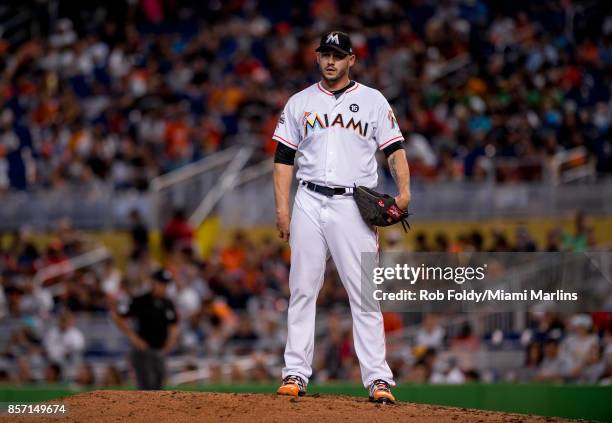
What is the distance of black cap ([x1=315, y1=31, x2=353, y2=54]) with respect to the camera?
27.9ft

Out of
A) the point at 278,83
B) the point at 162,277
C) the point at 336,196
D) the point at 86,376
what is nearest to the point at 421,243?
the point at 162,277

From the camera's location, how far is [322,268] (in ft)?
28.3

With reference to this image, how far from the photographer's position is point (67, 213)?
62.7 ft

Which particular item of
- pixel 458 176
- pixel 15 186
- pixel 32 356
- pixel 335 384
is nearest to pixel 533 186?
pixel 458 176

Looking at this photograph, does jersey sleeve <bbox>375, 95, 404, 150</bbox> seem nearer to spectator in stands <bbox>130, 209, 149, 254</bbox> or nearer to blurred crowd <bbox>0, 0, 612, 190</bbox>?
blurred crowd <bbox>0, 0, 612, 190</bbox>

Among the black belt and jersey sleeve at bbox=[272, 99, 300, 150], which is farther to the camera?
jersey sleeve at bbox=[272, 99, 300, 150]

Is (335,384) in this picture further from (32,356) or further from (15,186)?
(15,186)

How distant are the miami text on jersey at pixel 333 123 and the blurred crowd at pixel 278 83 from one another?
9.07 meters

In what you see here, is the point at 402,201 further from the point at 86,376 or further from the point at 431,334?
the point at 86,376

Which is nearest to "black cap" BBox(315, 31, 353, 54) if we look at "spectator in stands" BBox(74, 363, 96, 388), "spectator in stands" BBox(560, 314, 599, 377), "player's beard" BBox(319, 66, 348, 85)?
"player's beard" BBox(319, 66, 348, 85)

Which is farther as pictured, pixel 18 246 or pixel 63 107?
pixel 63 107

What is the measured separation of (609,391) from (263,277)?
5.39 meters

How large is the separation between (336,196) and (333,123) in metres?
0.49

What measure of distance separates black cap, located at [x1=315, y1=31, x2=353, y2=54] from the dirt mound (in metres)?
2.34
